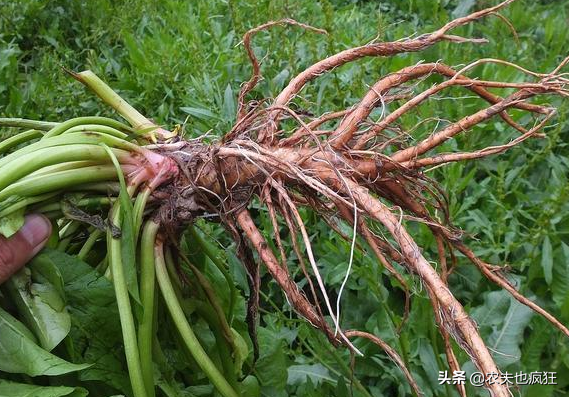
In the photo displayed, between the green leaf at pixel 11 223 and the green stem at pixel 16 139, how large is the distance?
9.0 inches

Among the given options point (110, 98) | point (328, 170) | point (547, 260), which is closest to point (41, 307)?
point (110, 98)

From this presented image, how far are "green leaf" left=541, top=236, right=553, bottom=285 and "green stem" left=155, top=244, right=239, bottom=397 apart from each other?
0.98 meters

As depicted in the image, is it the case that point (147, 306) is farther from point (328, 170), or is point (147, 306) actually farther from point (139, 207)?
point (328, 170)

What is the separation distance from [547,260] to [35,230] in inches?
51.2

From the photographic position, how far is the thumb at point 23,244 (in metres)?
1.11

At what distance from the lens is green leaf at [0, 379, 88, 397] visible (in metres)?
1.06

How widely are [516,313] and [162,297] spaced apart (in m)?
0.97

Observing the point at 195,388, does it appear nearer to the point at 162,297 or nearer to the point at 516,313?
the point at 162,297

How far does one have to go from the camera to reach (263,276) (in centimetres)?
199

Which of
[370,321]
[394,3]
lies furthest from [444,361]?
[394,3]

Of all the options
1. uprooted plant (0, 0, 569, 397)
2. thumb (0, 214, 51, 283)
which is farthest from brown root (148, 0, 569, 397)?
thumb (0, 214, 51, 283)

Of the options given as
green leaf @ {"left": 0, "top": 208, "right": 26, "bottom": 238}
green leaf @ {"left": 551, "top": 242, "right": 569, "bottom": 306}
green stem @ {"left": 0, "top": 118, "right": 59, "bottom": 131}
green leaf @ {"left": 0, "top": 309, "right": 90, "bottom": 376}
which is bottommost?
green leaf @ {"left": 551, "top": 242, "right": 569, "bottom": 306}

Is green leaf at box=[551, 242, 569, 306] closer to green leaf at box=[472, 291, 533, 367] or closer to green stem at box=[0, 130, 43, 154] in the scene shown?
green leaf at box=[472, 291, 533, 367]

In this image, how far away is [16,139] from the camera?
1.30 m
